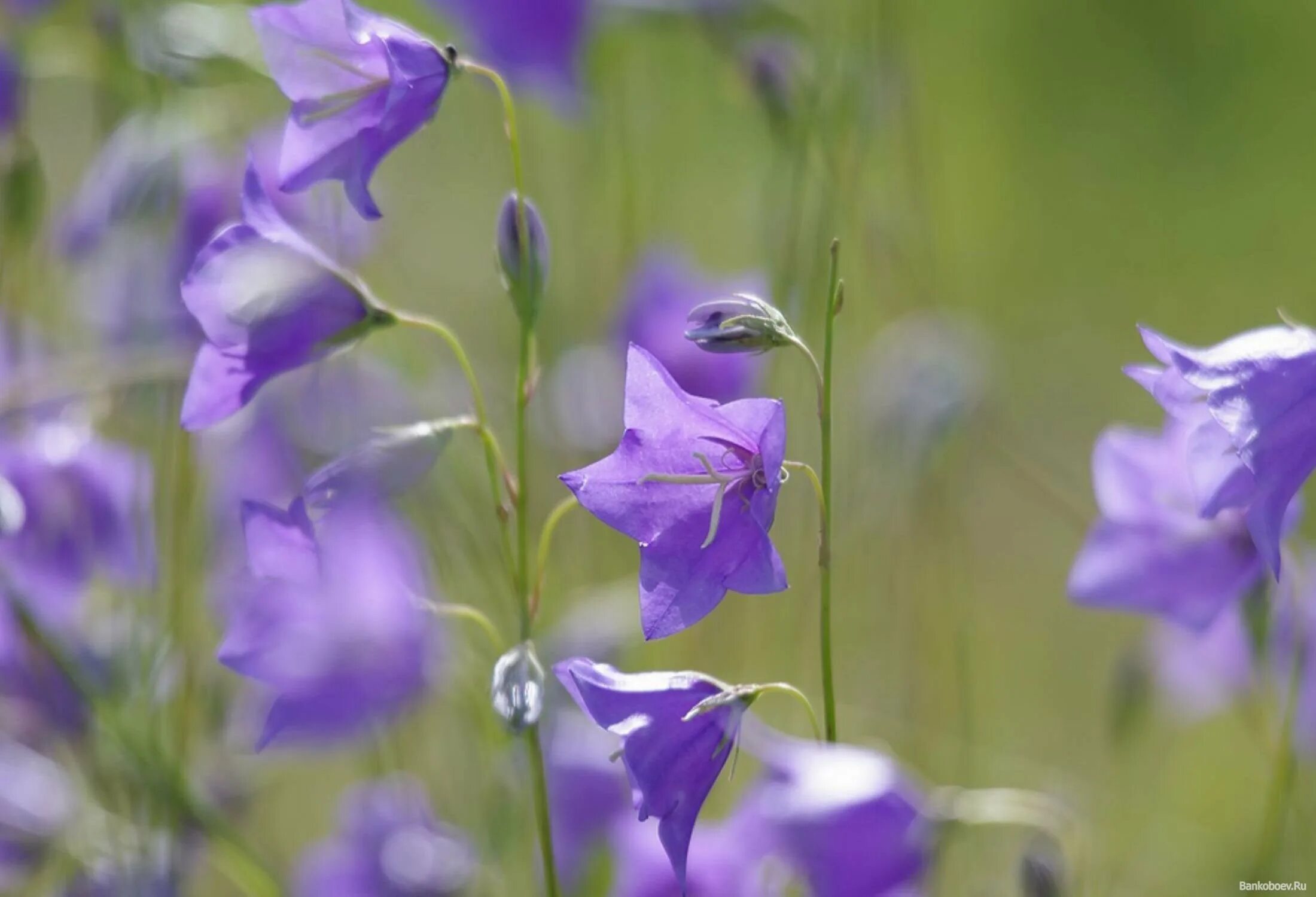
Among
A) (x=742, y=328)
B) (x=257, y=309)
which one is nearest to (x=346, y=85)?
(x=257, y=309)

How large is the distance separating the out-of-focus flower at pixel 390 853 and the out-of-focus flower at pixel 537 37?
33.3 inches

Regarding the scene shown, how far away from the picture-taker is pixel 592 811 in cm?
124

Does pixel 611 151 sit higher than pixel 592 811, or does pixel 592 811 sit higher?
pixel 611 151

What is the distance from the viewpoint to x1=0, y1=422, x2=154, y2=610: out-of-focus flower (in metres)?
1.24

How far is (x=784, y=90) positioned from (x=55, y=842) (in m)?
1.04

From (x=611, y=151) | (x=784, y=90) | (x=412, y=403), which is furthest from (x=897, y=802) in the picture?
(x=611, y=151)

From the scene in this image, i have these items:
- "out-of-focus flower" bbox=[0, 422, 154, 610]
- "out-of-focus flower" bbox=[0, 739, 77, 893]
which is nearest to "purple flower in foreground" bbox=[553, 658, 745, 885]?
"out-of-focus flower" bbox=[0, 422, 154, 610]

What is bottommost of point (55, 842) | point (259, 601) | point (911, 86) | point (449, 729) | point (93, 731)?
point (449, 729)

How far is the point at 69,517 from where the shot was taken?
1.27 m

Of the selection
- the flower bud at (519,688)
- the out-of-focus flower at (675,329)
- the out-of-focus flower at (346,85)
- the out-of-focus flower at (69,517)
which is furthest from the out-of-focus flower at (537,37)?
the flower bud at (519,688)

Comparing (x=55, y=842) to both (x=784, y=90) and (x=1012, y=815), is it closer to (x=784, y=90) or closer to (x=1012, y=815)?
(x=1012, y=815)

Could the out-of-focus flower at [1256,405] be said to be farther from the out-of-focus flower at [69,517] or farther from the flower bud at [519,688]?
the out-of-focus flower at [69,517]

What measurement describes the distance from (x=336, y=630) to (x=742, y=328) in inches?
19.4

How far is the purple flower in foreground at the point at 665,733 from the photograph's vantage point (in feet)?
2.48
